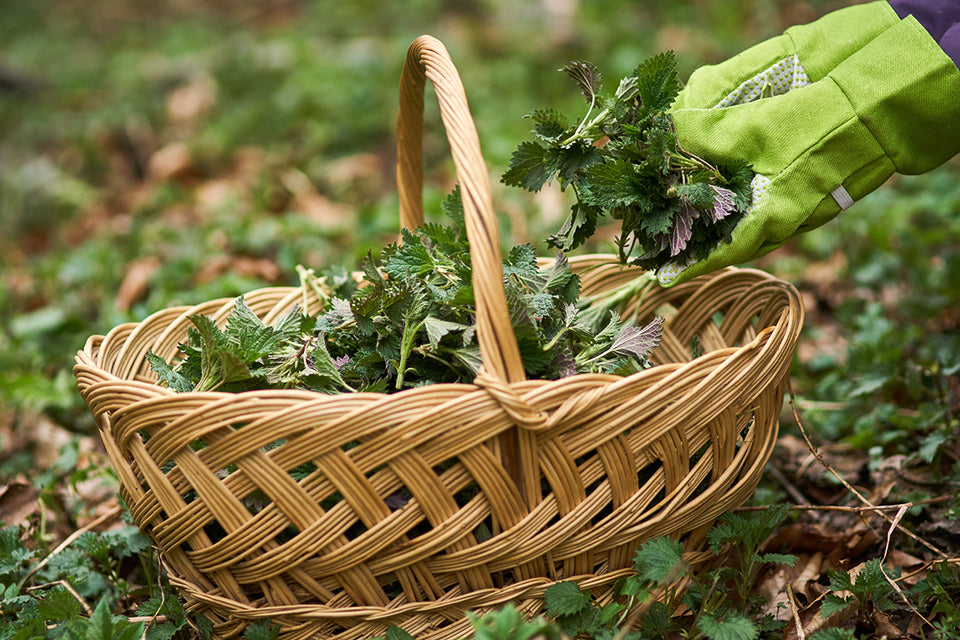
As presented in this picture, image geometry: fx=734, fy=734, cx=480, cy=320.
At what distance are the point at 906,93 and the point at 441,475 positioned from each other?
3.09 ft

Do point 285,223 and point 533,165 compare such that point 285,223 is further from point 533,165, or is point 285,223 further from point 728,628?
point 728,628

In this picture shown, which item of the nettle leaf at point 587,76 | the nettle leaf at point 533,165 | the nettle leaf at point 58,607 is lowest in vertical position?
the nettle leaf at point 58,607

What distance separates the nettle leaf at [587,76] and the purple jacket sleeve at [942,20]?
527 millimetres

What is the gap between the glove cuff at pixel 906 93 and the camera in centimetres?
116

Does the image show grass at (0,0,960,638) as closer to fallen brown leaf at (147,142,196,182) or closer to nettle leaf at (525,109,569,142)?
fallen brown leaf at (147,142,196,182)

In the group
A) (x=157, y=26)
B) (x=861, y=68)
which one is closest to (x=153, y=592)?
(x=861, y=68)

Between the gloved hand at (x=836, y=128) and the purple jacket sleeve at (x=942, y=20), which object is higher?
the purple jacket sleeve at (x=942, y=20)

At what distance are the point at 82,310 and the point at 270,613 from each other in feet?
6.00

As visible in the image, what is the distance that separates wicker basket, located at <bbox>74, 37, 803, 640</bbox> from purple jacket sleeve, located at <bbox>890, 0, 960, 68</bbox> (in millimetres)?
487

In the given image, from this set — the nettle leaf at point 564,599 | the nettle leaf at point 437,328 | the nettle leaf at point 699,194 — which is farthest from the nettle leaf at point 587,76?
the nettle leaf at point 564,599

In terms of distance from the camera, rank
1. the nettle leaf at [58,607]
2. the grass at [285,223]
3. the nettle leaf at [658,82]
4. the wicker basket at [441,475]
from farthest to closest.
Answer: the grass at [285,223]
the nettle leaf at [658,82]
the nettle leaf at [58,607]
the wicker basket at [441,475]

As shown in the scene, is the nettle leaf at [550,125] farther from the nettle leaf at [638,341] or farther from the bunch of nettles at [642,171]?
the nettle leaf at [638,341]

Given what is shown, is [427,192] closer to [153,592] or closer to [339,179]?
[339,179]

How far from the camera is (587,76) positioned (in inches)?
50.6
